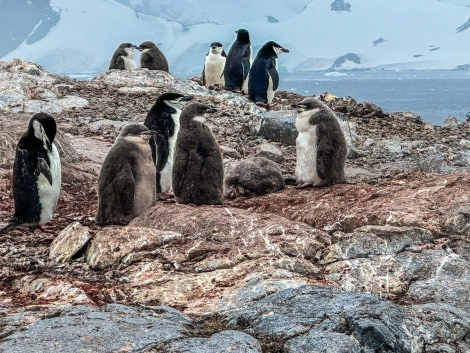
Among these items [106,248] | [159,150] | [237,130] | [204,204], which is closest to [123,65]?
[237,130]

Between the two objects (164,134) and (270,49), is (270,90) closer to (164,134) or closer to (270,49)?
(270,49)

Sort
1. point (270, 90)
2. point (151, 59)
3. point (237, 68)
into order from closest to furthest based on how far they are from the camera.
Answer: point (270, 90) → point (237, 68) → point (151, 59)

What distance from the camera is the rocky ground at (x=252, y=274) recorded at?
11.0 ft

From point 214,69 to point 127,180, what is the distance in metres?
10.5

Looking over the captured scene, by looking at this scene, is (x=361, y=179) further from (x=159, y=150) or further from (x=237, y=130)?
(x=237, y=130)

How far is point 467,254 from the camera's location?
472cm

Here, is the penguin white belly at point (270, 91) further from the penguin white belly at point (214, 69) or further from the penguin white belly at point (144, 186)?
the penguin white belly at point (144, 186)

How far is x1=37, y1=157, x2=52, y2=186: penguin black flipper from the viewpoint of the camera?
6.11m

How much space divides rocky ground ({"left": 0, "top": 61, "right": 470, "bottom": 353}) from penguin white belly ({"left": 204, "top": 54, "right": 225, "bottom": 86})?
27.1 feet

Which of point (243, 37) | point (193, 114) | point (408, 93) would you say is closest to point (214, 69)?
point (243, 37)

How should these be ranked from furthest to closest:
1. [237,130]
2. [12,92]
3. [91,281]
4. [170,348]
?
[12,92] → [237,130] → [91,281] → [170,348]

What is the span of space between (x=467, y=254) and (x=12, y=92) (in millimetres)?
9047

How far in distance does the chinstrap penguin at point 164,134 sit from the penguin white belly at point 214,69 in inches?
338

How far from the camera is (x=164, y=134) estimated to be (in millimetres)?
7094
